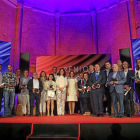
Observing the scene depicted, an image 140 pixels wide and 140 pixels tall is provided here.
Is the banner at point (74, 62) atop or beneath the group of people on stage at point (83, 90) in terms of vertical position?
atop

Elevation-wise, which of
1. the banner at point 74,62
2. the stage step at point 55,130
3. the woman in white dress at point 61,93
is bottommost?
the stage step at point 55,130

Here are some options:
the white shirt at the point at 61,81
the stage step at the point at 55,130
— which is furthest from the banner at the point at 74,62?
the stage step at the point at 55,130

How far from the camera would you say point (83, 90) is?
5.43 m

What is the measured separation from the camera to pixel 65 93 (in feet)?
17.8

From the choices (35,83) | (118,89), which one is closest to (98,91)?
(118,89)

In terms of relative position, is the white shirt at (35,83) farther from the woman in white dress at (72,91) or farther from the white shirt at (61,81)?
the woman in white dress at (72,91)

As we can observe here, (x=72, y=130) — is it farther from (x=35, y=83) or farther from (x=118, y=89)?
(x=35, y=83)

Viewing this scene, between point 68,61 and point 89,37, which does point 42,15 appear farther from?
point 68,61

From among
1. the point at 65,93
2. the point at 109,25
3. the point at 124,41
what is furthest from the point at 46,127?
the point at 109,25

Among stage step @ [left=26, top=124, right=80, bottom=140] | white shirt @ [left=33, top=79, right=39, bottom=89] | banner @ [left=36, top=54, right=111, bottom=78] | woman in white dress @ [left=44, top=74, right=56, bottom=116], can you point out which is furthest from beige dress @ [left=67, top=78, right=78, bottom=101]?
stage step @ [left=26, top=124, right=80, bottom=140]

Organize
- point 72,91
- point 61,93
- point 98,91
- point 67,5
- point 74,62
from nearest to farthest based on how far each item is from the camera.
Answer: point 98,91 < point 61,93 < point 72,91 < point 74,62 < point 67,5

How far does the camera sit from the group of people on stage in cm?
428

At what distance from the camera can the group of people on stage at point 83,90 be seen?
428cm

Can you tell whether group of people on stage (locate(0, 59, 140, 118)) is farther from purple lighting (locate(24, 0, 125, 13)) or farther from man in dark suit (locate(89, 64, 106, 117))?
purple lighting (locate(24, 0, 125, 13))
